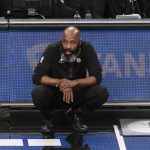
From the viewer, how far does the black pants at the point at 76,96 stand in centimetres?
667

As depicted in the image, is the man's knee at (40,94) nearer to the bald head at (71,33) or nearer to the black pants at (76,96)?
the black pants at (76,96)

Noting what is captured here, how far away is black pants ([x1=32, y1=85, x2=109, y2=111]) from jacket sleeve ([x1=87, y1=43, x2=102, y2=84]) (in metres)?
0.13

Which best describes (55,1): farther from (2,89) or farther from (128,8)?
(2,89)

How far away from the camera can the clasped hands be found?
259 inches

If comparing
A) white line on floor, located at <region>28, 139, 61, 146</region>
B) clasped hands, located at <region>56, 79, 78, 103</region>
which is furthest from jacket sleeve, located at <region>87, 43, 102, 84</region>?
white line on floor, located at <region>28, 139, 61, 146</region>

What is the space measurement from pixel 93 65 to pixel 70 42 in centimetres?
39

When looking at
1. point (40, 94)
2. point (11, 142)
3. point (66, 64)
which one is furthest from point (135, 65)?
point (11, 142)

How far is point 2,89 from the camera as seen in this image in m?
7.30

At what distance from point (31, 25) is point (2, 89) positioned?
88cm

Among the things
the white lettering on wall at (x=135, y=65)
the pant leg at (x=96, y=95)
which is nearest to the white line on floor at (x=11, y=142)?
the pant leg at (x=96, y=95)

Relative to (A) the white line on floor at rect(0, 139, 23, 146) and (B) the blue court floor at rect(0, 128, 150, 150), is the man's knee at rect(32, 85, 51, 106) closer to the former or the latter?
(B) the blue court floor at rect(0, 128, 150, 150)

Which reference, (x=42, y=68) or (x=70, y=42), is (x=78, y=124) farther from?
A: (x=70, y=42)

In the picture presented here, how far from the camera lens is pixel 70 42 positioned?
662cm

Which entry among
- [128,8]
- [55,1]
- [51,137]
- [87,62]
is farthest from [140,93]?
[55,1]
